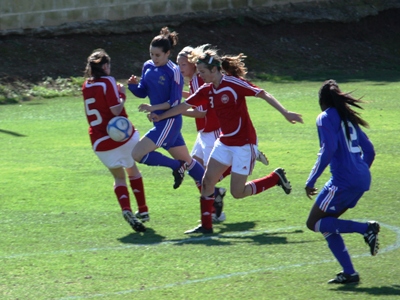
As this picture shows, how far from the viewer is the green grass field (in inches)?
245

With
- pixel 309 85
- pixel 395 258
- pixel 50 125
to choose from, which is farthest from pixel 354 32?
pixel 395 258

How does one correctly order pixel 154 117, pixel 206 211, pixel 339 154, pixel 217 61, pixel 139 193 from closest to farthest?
1. pixel 339 154
2. pixel 217 61
3. pixel 206 211
4. pixel 154 117
5. pixel 139 193

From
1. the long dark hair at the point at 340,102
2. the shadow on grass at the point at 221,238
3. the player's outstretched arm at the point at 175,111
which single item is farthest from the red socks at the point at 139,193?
the long dark hair at the point at 340,102

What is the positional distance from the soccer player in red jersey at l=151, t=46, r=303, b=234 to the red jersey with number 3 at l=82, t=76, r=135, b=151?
773 millimetres

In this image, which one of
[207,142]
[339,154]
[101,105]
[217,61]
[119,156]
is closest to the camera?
[339,154]

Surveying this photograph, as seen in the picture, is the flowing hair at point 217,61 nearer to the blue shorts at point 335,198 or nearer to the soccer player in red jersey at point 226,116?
the soccer player in red jersey at point 226,116

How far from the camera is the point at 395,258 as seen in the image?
6.84m

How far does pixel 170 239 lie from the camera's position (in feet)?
25.8

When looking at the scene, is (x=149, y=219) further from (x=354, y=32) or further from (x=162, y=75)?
(x=354, y=32)

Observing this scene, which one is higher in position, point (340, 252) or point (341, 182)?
point (341, 182)

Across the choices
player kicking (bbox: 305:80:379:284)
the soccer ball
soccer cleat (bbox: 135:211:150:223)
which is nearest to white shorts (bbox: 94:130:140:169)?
the soccer ball

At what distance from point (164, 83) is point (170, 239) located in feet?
5.96

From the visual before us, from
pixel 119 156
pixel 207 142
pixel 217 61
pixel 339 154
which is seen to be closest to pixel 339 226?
pixel 339 154

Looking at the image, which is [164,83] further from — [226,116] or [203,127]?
[226,116]
